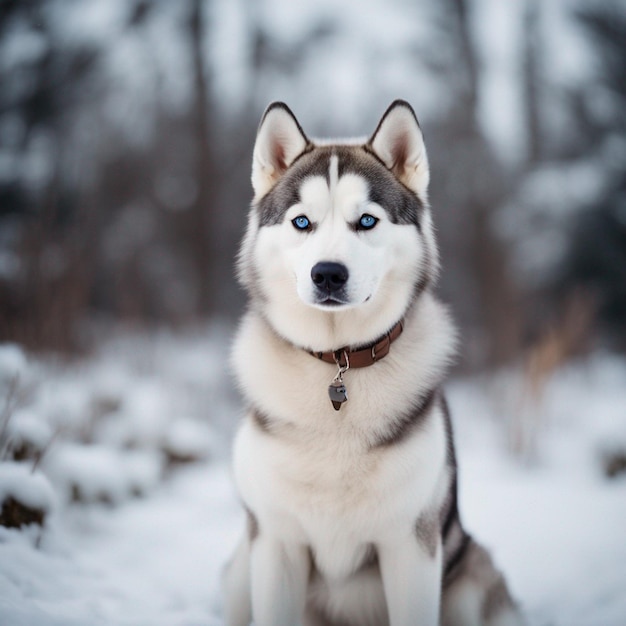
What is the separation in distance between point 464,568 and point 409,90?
27.7ft

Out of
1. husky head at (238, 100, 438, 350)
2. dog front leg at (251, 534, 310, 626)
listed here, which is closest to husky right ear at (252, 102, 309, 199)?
husky head at (238, 100, 438, 350)

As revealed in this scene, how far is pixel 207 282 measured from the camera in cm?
992

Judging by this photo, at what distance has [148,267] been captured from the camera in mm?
9625

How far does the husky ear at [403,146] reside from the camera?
2.10 m

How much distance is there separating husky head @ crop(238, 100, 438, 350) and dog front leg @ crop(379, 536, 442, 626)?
757 millimetres

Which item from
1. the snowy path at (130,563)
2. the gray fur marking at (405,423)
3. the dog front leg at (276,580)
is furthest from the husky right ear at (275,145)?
the snowy path at (130,563)

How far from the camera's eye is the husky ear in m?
2.10

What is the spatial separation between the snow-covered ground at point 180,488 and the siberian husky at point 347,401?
0.77 m

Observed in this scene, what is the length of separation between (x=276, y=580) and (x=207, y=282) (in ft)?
27.4

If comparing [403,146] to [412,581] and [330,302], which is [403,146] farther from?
[412,581]

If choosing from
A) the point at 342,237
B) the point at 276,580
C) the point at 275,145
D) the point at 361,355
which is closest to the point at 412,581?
the point at 276,580

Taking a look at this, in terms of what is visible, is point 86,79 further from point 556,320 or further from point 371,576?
point 371,576

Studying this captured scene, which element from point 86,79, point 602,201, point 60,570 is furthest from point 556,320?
point 86,79

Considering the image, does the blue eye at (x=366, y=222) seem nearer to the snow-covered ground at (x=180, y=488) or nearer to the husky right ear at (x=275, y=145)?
the husky right ear at (x=275, y=145)
